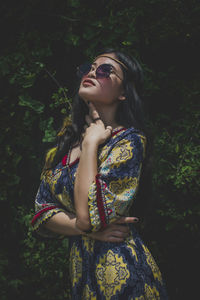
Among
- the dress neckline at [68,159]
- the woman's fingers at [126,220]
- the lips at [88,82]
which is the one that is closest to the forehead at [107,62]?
the lips at [88,82]

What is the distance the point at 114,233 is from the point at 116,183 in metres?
0.27

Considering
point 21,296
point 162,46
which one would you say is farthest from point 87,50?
point 21,296

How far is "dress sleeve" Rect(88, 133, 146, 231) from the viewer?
1.57 meters

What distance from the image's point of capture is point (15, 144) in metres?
2.63

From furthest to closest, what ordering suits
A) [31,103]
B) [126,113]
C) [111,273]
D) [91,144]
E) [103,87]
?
[31,103]
[126,113]
[103,87]
[91,144]
[111,273]

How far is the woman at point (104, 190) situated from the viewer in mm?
1591

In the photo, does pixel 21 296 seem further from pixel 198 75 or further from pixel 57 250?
pixel 198 75

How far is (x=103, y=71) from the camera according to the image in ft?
5.95

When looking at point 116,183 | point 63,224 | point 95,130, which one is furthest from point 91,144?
point 63,224

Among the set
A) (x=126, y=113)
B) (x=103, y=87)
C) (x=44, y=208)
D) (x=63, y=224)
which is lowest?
(x=63, y=224)

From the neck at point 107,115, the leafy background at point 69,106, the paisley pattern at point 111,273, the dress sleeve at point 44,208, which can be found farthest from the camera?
the leafy background at point 69,106

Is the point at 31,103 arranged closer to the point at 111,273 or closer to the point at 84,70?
the point at 84,70

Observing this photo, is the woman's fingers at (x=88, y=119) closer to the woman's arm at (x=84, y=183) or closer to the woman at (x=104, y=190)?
the woman at (x=104, y=190)

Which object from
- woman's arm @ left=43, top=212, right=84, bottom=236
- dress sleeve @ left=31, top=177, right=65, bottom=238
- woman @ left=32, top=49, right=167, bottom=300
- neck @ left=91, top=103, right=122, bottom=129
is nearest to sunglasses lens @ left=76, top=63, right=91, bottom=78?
woman @ left=32, top=49, right=167, bottom=300
